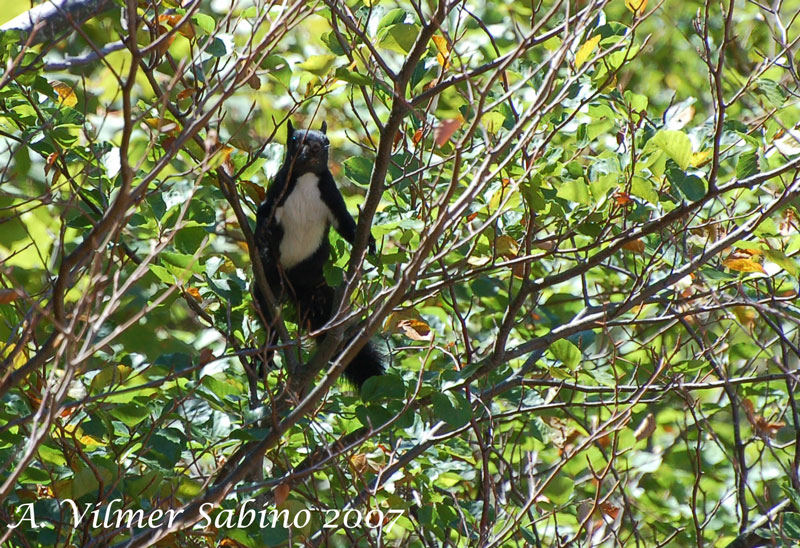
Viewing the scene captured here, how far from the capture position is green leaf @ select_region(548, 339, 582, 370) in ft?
11.2

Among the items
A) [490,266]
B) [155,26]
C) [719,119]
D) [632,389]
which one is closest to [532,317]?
[632,389]

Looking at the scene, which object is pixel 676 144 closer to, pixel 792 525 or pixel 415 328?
pixel 415 328

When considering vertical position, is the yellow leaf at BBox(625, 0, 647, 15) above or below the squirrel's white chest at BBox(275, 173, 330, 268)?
below

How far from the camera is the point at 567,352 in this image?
11.3 feet

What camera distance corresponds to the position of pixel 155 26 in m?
2.95

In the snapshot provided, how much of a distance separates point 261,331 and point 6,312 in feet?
3.89

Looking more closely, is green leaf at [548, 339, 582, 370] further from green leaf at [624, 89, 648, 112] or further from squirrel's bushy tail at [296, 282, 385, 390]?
squirrel's bushy tail at [296, 282, 385, 390]

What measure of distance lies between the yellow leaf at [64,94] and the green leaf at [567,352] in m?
2.03

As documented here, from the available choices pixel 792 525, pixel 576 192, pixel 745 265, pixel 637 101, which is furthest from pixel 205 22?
pixel 792 525

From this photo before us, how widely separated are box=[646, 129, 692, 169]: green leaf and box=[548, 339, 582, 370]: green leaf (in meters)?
0.73

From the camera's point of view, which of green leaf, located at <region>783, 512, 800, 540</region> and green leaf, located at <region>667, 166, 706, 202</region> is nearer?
green leaf, located at <region>783, 512, 800, 540</region>

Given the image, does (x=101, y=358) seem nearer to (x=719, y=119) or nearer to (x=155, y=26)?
(x=155, y=26)

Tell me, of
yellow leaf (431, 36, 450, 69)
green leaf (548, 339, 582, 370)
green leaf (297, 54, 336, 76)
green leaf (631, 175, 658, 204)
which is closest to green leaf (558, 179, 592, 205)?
green leaf (631, 175, 658, 204)

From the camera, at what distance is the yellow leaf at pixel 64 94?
3643mm
